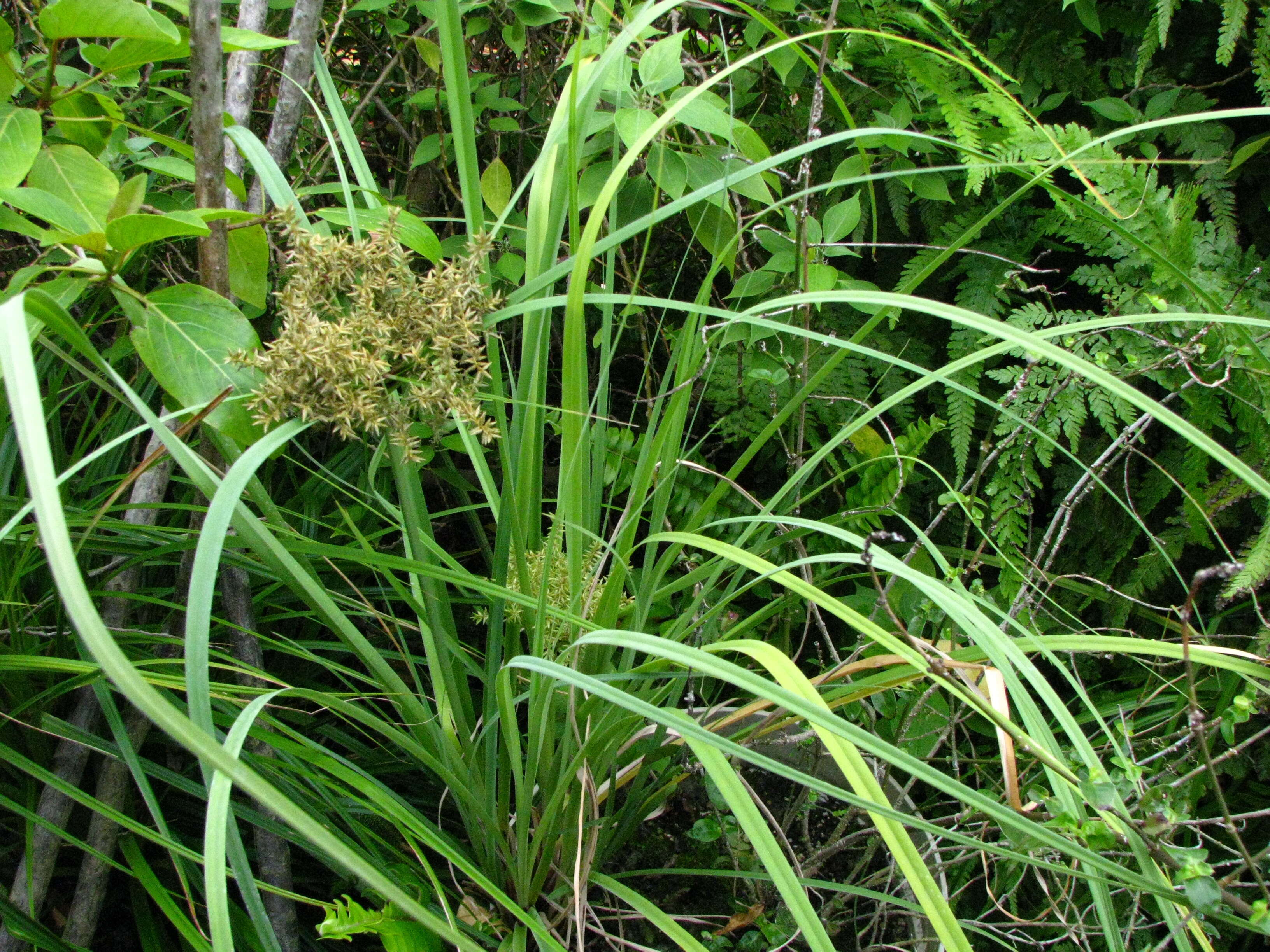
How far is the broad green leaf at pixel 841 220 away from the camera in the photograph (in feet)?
3.30

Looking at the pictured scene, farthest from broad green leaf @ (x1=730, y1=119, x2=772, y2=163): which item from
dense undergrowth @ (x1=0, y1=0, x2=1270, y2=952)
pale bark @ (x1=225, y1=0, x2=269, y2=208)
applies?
pale bark @ (x1=225, y1=0, x2=269, y2=208)

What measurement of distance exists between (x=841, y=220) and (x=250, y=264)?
25.9 inches

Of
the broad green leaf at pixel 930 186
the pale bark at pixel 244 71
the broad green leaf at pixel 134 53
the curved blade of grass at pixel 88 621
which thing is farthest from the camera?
the broad green leaf at pixel 930 186

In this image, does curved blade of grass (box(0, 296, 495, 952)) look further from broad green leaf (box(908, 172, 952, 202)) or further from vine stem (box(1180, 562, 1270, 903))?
broad green leaf (box(908, 172, 952, 202))

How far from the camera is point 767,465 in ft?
4.98

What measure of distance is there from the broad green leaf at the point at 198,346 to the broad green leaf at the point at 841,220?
0.67m

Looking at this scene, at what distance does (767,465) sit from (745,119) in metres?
0.58

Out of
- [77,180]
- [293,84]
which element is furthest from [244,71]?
[77,180]

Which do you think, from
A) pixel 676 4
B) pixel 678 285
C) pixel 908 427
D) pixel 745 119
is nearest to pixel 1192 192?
pixel 908 427

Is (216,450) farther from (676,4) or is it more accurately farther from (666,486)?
(676,4)

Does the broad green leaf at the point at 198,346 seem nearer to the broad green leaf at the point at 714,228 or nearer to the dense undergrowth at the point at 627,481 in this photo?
the dense undergrowth at the point at 627,481

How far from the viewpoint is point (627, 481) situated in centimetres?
123

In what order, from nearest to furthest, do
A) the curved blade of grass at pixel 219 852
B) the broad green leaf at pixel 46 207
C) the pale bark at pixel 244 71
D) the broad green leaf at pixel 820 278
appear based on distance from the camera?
the curved blade of grass at pixel 219 852, the broad green leaf at pixel 46 207, the pale bark at pixel 244 71, the broad green leaf at pixel 820 278

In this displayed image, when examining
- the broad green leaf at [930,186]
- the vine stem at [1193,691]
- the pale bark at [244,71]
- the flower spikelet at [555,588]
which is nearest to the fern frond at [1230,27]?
the broad green leaf at [930,186]
